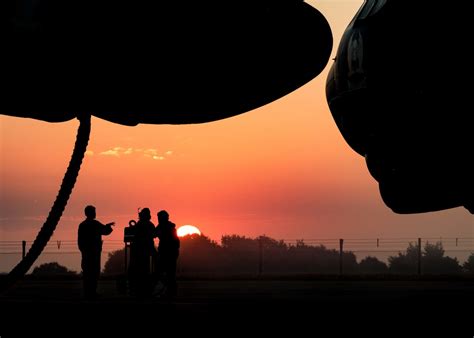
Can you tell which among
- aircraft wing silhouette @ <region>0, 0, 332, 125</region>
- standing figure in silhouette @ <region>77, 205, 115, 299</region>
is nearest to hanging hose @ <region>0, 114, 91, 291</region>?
aircraft wing silhouette @ <region>0, 0, 332, 125</region>

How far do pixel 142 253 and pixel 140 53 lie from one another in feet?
45.1

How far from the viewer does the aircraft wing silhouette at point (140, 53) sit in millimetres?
2348

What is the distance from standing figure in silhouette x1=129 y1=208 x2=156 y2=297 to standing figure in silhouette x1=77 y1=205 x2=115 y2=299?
0.55 metres

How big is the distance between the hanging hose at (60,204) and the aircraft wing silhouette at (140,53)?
61mm

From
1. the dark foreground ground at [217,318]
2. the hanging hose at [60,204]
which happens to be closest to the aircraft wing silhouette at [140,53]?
the hanging hose at [60,204]

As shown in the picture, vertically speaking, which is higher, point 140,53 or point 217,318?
point 140,53

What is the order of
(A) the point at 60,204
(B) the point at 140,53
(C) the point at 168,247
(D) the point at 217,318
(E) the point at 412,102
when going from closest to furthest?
(B) the point at 140,53, (A) the point at 60,204, (D) the point at 217,318, (E) the point at 412,102, (C) the point at 168,247

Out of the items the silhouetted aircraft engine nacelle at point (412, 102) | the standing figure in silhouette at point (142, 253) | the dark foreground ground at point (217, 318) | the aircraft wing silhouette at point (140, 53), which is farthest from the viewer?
the standing figure in silhouette at point (142, 253)

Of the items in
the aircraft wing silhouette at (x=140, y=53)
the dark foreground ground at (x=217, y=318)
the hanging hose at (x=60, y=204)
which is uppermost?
the aircraft wing silhouette at (x=140, y=53)

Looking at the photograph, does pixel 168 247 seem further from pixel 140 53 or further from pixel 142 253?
pixel 140 53

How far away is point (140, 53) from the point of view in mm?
2414

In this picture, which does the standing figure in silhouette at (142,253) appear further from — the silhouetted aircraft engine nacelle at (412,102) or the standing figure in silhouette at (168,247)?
the silhouetted aircraft engine nacelle at (412,102)

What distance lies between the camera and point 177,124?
8.75ft

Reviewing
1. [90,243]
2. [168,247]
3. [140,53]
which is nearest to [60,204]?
[140,53]
